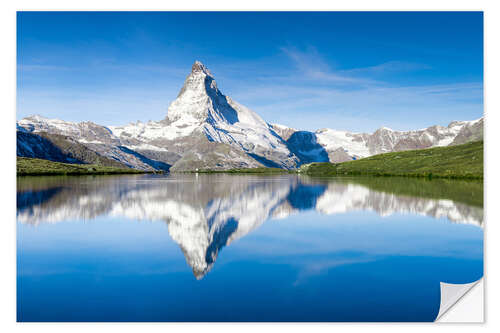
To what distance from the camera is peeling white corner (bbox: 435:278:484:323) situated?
34.2 feet

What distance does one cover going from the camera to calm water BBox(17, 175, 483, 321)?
413 inches

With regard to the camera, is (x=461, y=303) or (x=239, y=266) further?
(x=239, y=266)

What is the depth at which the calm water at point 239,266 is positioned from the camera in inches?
413

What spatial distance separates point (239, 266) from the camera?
47.7 feet

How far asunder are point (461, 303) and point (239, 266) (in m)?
7.57

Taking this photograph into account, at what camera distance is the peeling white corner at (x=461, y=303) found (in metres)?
10.4

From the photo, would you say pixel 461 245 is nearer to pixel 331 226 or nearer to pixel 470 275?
pixel 470 275

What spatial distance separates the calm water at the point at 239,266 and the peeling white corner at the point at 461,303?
279 mm

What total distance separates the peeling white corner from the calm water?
0.28 metres

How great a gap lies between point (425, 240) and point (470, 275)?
6.05 meters
